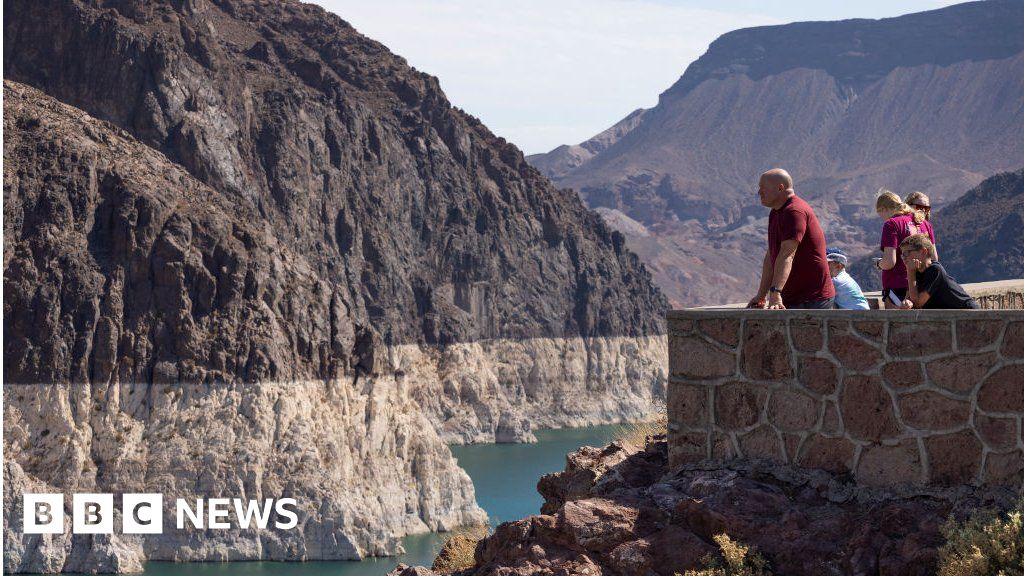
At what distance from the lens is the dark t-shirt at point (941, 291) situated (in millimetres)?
13617

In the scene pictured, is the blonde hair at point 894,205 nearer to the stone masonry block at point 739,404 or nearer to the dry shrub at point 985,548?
the stone masonry block at point 739,404

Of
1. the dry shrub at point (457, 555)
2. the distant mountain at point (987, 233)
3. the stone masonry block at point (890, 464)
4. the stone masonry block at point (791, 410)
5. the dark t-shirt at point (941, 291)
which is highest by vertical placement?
the distant mountain at point (987, 233)

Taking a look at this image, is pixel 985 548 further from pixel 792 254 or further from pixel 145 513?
pixel 145 513

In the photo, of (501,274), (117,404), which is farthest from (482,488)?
(501,274)

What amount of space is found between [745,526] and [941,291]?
2958mm

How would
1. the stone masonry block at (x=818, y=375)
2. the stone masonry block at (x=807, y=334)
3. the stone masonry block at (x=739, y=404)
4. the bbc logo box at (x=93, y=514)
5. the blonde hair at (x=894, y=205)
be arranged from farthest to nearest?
the bbc logo box at (x=93, y=514), the blonde hair at (x=894, y=205), the stone masonry block at (x=739, y=404), the stone masonry block at (x=807, y=334), the stone masonry block at (x=818, y=375)

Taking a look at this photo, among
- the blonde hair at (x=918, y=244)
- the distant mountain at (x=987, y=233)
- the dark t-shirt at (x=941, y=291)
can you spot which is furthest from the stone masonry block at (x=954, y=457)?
the distant mountain at (x=987, y=233)

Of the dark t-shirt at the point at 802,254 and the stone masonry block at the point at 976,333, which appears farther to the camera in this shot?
the dark t-shirt at the point at 802,254

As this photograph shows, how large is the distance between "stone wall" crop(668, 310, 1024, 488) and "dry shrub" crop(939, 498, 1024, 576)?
2.51ft

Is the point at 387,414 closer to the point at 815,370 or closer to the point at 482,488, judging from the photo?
the point at 482,488

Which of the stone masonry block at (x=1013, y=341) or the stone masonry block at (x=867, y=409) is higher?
the stone masonry block at (x=1013, y=341)

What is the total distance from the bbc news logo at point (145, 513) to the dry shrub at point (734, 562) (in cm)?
6514

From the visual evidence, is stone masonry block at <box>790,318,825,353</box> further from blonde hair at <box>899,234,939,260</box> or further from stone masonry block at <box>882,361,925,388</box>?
blonde hair at <box>899,234,939,260</box>

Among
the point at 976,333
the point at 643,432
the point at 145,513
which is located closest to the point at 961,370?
Result: the point at 976,333
